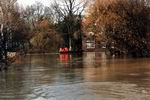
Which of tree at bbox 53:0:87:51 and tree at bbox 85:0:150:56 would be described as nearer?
tree at bbox 85:0:150:56

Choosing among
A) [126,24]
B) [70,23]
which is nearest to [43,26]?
[70,23]

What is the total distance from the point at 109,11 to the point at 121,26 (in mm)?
2439

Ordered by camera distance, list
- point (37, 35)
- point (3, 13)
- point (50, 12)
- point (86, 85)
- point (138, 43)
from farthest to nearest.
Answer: point (50, 12) < point (37, 35) < point (138, 43) < point (3, 13) < point (86, 85)

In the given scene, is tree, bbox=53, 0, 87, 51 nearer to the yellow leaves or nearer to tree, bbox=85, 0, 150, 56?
the yellow leaves

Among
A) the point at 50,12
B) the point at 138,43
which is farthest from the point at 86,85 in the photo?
the point at 50,12

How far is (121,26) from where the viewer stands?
5522 centimetres

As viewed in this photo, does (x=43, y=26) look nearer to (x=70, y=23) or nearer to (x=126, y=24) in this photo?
(x=70, y=23)

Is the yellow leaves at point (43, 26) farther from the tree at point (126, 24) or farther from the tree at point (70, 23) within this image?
the tree at point (126, 24)

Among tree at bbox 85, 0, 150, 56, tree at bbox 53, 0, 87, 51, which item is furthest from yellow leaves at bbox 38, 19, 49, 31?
tree at bbox 85, 0, 150, 56

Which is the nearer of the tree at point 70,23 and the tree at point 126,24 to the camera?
the tree at point 126,24

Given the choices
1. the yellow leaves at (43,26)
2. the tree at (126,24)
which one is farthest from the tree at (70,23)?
the tree at (126,24)

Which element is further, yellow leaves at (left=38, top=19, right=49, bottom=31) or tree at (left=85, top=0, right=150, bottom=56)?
yellow leaves at (left=38, top=19, right=49, bottom=31)

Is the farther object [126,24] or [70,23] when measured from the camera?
[70,23]

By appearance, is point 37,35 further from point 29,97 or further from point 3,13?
point 29,97
